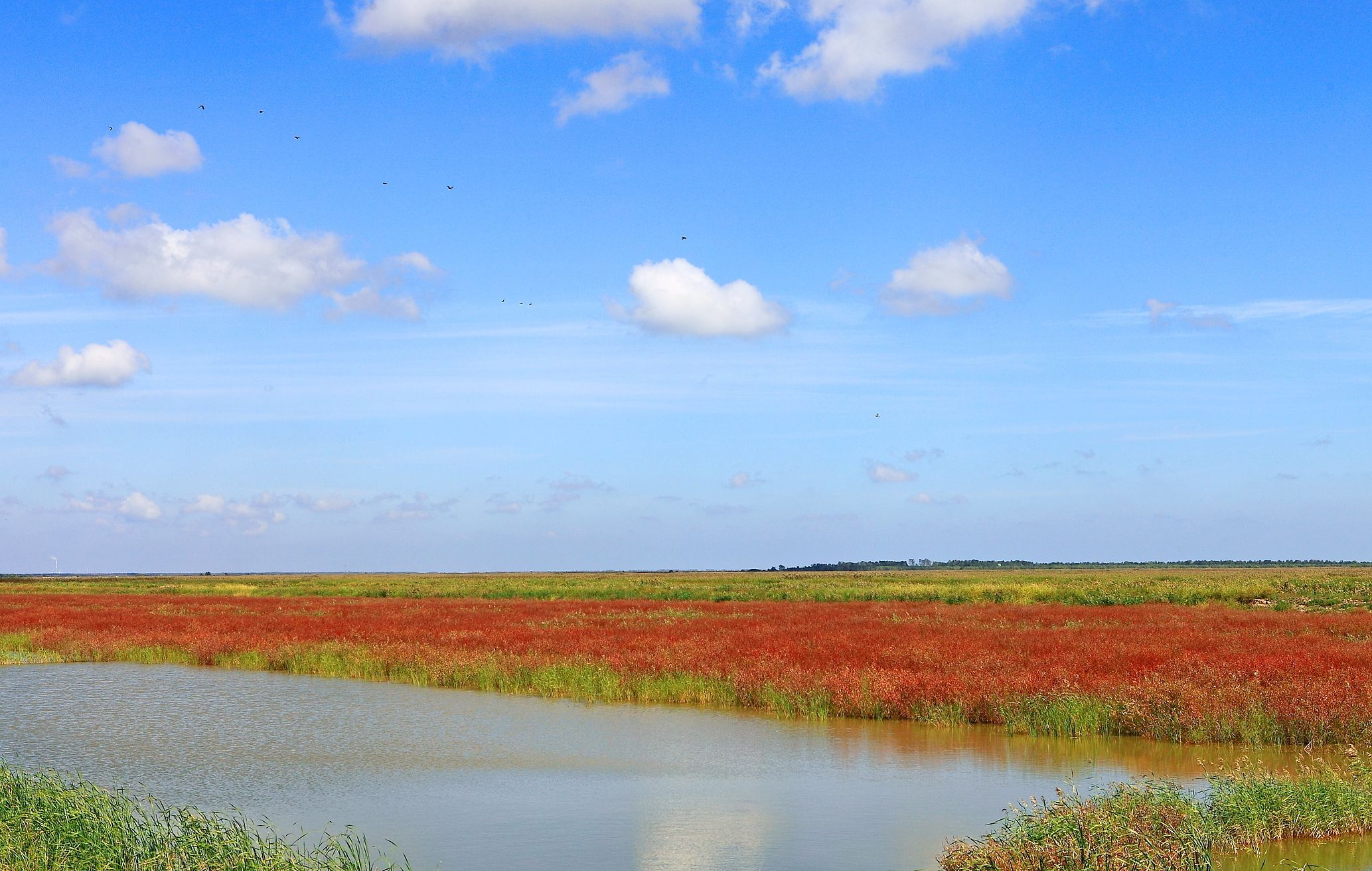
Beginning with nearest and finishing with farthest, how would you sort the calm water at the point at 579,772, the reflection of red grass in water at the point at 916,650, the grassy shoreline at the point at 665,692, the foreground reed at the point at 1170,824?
the foreground reed at the point at 1170,824, the calm water at the point at 579,772, the grassy shoreline at the point at 665,692, the reflection of red grass in water at the point at 916,650

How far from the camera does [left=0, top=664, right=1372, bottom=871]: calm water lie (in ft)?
40.5

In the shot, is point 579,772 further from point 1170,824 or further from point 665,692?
point 1170,824

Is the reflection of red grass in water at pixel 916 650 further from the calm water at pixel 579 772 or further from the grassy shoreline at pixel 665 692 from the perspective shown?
the calm water at pixel 579 772

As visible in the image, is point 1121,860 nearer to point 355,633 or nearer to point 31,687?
point 31,687

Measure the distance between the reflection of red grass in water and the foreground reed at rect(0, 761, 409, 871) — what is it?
13703 mm

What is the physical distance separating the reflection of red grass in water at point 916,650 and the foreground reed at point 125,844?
539 inches

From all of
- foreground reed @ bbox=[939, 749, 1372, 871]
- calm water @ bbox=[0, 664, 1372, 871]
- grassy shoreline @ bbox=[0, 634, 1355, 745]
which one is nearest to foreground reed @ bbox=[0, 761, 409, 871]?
calm water @ bbox=[0, 664, 1372, 871]

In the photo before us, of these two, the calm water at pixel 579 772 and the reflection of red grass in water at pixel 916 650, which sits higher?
the reflection of red grass in water at pixel 916 650

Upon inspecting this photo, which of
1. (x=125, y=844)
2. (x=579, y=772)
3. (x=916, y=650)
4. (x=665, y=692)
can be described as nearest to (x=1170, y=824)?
(x=579, y=772)

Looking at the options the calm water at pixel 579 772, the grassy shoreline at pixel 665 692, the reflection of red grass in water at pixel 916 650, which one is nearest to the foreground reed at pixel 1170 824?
the calm water at pixel 579 772

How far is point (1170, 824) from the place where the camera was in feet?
35.5

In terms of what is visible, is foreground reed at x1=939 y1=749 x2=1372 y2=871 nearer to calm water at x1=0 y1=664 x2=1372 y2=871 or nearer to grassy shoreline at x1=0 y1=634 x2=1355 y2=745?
calm water at x1=0 y1=664 x2=1372 y2=871

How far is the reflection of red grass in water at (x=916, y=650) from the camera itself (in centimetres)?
1969

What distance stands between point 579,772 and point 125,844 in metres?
7.54
